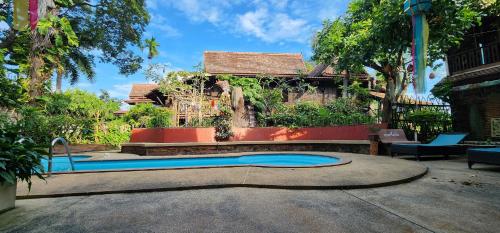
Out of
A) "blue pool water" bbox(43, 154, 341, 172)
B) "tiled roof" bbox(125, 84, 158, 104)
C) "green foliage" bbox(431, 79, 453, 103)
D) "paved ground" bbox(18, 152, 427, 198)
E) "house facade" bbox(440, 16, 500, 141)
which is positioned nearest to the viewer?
"paved ground" bbox(18, 152, 427, 198)

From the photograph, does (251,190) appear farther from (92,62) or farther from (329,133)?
(92,62)

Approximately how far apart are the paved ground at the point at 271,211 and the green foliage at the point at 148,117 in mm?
9480

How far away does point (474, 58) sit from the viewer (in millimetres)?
10781

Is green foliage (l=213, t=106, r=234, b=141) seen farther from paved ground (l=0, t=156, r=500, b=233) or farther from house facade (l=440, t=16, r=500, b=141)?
house facade (l=440, t=16, r=500, b=141)

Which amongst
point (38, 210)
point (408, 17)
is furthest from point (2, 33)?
point (408, 17)

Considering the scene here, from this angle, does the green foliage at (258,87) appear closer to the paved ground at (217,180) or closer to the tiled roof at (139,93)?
the paved ground at (217,180)

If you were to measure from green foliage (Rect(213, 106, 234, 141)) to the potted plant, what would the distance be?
834cm

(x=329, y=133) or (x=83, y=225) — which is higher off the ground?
(x=329, y=133)

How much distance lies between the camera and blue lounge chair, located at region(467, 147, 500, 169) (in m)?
4.94

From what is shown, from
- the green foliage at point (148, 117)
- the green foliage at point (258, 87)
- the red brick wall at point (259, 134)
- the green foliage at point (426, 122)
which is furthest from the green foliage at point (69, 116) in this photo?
the green foliage at point (426, 122)

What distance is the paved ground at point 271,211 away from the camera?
237 centimetres

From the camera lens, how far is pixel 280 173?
4.80 metres

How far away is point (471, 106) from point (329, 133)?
5737 millimetres

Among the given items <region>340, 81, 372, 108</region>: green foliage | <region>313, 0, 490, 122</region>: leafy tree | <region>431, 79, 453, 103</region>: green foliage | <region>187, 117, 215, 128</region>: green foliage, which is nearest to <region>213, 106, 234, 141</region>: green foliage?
<region>187, 117, 215, 128</region>: green foliage
